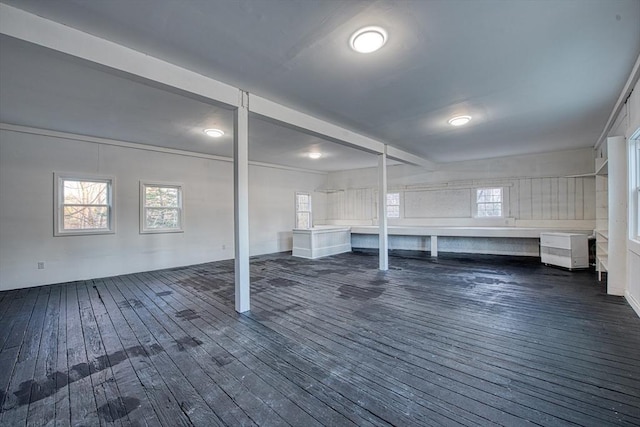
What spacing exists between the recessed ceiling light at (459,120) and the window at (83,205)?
21.5 feet

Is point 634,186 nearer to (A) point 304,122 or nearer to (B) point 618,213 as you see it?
(B) point 618,213

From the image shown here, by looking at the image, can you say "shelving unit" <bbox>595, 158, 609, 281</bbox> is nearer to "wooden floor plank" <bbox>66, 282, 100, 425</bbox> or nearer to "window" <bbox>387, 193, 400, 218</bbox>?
"window" <bbox>387, 193, 400, 218</bbox>

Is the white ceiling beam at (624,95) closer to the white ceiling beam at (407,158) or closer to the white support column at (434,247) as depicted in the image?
the white ceiling beam at (407,158)

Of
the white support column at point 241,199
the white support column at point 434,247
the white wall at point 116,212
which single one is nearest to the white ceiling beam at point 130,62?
the white support column at point 241,199

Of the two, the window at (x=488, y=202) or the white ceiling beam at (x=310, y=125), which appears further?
the window at (x=488, y=202)

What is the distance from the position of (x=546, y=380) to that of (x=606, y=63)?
3.14 m

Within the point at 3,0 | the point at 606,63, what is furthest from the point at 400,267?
the point at 3,0

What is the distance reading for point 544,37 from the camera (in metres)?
2.36

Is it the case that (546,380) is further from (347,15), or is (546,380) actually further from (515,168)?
(515,168)

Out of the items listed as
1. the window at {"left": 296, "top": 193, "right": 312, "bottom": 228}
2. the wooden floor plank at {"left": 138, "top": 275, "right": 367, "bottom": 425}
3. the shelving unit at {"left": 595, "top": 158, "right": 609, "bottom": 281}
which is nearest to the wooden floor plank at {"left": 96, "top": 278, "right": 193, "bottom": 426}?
the wooden floor plank at {"left": 138, "top": 275, "right": 367, "bottom": 425}

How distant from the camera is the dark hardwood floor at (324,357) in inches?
67.2

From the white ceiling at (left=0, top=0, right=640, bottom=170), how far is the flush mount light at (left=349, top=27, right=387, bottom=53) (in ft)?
0.20

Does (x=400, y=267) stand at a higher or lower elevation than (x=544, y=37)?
lower

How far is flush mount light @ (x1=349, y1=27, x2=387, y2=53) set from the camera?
2.22m
